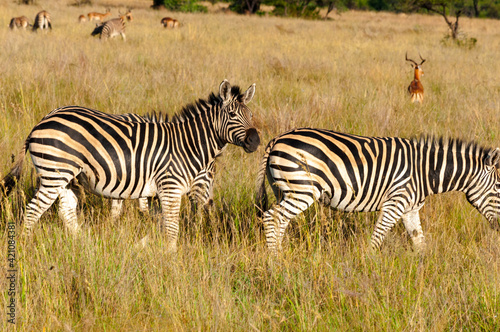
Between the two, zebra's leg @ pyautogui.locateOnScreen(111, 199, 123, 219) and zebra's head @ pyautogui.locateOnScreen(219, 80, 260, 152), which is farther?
zebra's leg @ pyautogui.locateOnScreen(111, 199, 123, 219)

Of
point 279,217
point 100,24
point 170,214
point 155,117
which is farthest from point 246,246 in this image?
point 100,24

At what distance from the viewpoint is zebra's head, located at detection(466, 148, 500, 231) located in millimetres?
4094

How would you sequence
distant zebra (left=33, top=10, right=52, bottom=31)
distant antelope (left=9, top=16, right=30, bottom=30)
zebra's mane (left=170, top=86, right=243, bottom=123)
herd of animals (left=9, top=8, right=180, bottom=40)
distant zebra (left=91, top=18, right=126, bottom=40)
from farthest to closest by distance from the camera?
distant zebra (left=33, top=10, right=52, bottom=31), distant antelope (left=9, top=16, right=30, bottom=30), herd of animals (left=9, top=8, right=180, bottom=40), distant zebra (left=91, top=18, right=126, bottom=40), zebra's mane (left=170, top=86, right=243, bottom=123)

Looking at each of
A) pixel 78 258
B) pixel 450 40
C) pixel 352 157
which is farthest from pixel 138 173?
pixel 450 40

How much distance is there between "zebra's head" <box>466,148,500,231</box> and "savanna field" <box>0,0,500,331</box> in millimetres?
211

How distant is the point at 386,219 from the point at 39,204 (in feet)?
9.34

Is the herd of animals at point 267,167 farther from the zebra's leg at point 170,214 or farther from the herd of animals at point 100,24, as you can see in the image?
the herd of animals at point 100,24

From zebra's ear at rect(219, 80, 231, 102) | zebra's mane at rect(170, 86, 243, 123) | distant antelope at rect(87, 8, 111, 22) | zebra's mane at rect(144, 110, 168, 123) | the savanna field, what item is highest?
distant antelope at rect(87, 8, 111, 22)

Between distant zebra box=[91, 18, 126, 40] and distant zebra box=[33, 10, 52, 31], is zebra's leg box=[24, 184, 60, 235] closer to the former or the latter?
distant zebra box=[91, 18, 126, 40]

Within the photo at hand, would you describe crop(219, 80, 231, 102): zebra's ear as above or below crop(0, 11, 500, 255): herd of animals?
above

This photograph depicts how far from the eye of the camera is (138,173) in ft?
13.1

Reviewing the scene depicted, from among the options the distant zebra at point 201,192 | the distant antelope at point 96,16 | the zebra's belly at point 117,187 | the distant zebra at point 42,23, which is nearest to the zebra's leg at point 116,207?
the distant zebra at point 201,192

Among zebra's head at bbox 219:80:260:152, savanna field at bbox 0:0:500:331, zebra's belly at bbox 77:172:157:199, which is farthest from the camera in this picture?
zebra's head at bbox 219:80:260:152

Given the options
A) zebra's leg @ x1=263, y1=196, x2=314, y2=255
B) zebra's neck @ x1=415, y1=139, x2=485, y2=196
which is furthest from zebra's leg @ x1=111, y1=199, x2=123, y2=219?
zebra's neck @ x1=415, y1=139, x2=485, y2=196
